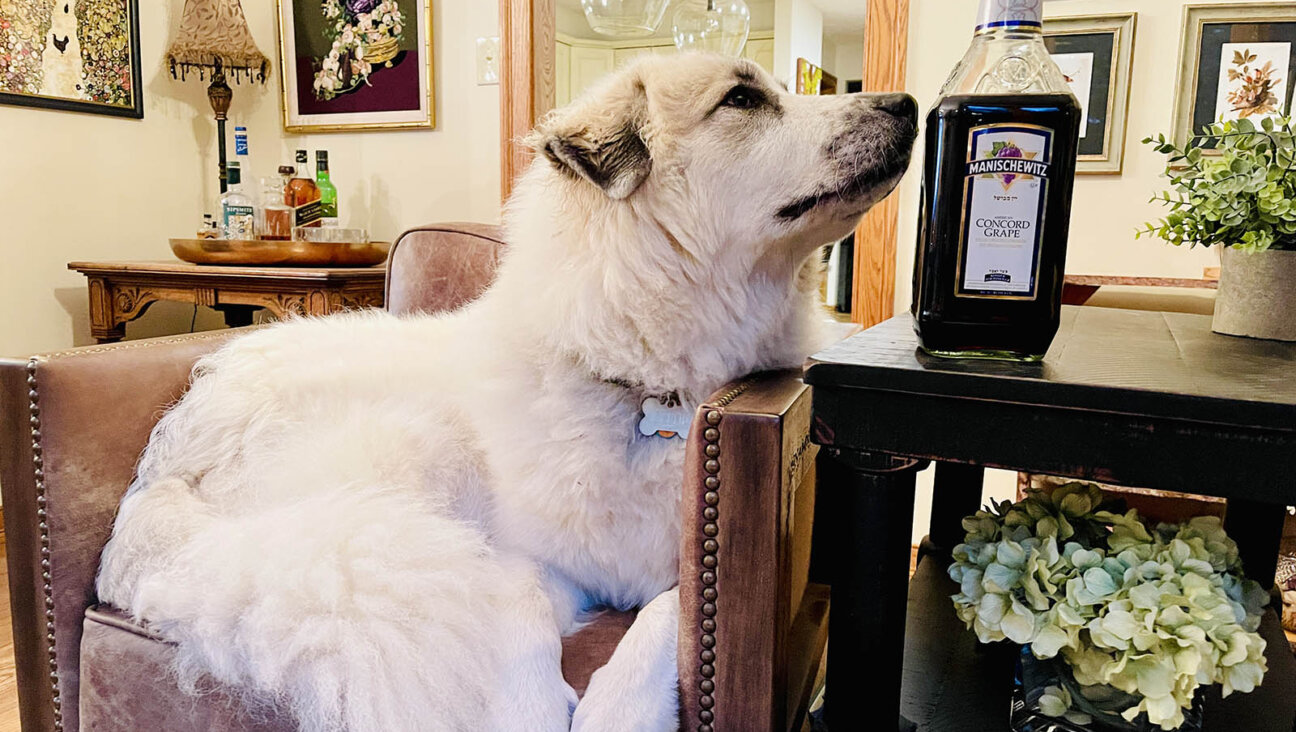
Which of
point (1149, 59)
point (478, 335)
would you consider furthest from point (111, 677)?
point (1149, 59)

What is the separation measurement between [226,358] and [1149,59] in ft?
7.18

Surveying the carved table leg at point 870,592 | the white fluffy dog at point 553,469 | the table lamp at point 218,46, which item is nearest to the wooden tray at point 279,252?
the table lamp at point 218,46

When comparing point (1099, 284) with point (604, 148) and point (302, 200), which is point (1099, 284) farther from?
point (302, 200)

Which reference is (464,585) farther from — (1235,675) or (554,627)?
(1235,675)

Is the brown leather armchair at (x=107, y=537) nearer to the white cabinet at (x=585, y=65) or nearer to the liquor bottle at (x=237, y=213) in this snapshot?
the liquor bottle at (x=237, y=213)

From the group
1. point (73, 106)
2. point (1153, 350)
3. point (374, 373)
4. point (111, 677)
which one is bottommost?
point (111, 677)

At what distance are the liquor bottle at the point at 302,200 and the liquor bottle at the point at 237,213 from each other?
11cm

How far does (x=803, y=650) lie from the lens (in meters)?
1.08

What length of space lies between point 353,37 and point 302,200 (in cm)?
65

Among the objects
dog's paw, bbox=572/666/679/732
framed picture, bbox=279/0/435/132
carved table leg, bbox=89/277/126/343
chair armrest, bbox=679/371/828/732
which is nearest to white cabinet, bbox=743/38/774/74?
framed picture, bbox=279/0/435/132

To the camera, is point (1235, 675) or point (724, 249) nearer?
point (1235, 675)

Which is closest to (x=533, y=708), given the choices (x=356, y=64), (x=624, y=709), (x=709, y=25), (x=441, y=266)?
(x=624, y=709)

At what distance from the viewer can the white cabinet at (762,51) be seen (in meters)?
4.31

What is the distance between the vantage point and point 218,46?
2.63 meters
